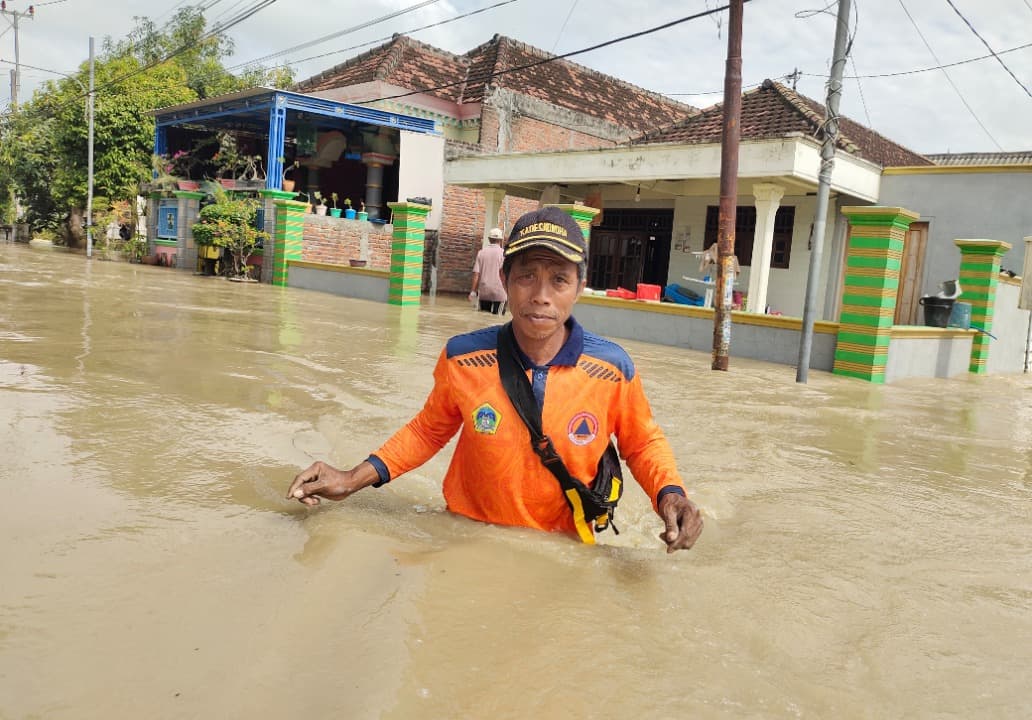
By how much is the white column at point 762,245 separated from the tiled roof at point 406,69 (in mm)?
12013

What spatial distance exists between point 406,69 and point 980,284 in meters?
17.0

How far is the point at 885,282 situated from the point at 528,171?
932 cm

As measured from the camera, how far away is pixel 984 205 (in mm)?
14367

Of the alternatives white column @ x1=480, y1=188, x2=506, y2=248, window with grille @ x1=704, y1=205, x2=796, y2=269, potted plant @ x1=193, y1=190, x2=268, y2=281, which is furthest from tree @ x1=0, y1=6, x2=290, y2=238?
window with grille @ x1=704, y1=205, x2=796, y2=269

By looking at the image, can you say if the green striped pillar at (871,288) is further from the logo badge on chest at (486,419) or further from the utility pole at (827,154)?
the logo badge on chest at (486,419)

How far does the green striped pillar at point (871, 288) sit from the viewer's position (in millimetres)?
9727

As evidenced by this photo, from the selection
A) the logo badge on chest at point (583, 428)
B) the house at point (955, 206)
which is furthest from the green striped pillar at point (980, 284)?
the logo badge on chest at point (583, 428)

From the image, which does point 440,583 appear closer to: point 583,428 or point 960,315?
point 583,428

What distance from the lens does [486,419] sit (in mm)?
2502

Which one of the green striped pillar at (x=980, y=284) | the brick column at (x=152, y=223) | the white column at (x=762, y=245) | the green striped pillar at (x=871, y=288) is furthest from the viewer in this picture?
the brick column at (x=152, y=223)

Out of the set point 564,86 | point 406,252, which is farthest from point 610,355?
point 564,86

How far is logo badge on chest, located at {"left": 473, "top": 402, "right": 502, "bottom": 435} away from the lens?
98.1 inches

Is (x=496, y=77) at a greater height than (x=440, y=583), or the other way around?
(x=496, y=77)

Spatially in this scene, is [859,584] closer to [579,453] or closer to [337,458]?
[579,453]
